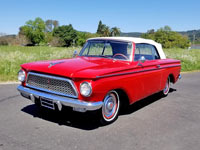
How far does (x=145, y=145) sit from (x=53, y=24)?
419ft

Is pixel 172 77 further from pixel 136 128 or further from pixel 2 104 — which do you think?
pixel 2 104

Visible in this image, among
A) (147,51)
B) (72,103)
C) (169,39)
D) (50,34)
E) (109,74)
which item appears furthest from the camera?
(50,34)

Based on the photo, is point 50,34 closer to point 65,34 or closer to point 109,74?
point 65,34

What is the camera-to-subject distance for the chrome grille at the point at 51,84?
363 centimetres

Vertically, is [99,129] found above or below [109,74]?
below

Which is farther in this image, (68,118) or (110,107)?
(68,118)

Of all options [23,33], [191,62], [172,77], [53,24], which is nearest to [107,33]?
[53,24]

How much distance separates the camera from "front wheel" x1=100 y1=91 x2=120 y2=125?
3992mm

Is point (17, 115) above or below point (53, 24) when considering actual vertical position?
below

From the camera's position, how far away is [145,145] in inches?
129

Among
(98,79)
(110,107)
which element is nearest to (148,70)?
(110,107)

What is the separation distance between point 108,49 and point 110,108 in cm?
159

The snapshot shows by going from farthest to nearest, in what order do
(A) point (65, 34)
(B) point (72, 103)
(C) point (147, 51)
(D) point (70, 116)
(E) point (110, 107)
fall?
(A) point (65, 34) < (C) point (147, 51) < (D) point (70, 116) < (E) point (110, 107) < (B) point (72, 103)

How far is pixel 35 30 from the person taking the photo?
111438mm
